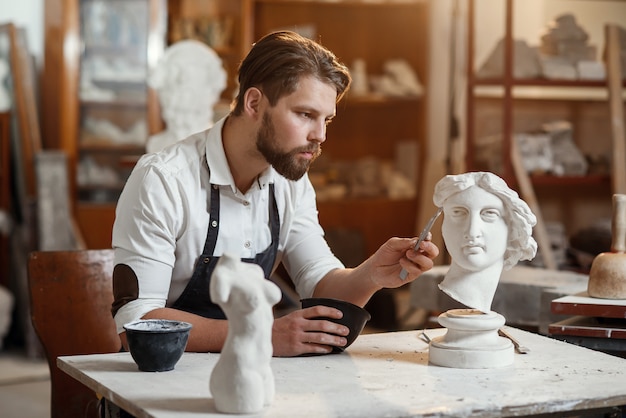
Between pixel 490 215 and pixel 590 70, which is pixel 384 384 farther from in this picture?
pixel 590 70

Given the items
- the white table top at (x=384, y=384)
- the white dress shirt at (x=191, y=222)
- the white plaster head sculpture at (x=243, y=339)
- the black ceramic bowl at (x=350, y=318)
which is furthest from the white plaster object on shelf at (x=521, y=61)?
the white plaster head sculpture at (x=243, y=339)

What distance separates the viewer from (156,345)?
79.6 inches

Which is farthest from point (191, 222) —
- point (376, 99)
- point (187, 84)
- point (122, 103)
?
point (376, 99)

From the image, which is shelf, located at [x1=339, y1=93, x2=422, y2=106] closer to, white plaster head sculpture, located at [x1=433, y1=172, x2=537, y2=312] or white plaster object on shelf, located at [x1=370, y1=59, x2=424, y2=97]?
white plaster object on shelf, located at [x1=370, y1=59, x2=424, y2=97]

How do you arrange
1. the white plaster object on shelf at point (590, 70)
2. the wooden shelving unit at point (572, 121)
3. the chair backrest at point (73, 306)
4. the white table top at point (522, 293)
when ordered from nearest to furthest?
1. the chair backrest at point (73, 306)
2. the white table top at point (522, 293)
3. the white plaster object on shelf at point (590, 70)
4. the wooden shelving unit at point (572, 121)

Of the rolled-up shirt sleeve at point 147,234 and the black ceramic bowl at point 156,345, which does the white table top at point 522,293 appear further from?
the black ceramic bowl at point 156,345

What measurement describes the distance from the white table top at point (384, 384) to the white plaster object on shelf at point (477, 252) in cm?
4

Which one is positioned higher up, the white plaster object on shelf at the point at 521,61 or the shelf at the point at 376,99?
the white plaster object on shelf at the point at 521,61

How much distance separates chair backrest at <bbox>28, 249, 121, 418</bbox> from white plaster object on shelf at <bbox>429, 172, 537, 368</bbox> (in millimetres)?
1098

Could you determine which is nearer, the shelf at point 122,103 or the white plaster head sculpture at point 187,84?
Answer: the white plaster head sculpture at point 187,84

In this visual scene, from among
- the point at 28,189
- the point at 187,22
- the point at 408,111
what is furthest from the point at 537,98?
the point at 28,189

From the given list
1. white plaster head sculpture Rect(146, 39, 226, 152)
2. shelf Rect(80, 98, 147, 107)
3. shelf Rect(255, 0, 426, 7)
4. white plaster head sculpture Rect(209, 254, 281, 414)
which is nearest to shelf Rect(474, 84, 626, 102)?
shelf Rect(255, 0, 426, 7)

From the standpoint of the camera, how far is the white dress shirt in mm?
2461

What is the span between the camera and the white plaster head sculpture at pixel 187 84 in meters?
5.57
